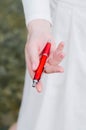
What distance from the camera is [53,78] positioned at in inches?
73.9

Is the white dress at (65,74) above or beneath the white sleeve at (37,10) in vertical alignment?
beneath

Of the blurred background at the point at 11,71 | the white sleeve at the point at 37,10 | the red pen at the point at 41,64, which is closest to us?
the red pen at the point at 41,64

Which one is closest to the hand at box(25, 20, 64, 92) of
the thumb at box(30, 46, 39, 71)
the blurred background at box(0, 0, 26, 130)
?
the thumb at box(30, 46, 39, 71)

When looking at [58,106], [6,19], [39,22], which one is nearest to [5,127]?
[6,19]

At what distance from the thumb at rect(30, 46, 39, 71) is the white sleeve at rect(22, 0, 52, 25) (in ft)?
0.54

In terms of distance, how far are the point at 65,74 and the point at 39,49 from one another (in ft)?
0.89

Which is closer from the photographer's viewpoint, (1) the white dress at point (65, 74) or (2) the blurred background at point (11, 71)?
(1) the white dress at point (65, 74)

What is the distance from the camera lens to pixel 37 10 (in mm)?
1752

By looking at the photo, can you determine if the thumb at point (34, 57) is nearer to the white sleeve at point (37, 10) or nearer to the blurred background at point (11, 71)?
the white sleeve at point (37, 10)

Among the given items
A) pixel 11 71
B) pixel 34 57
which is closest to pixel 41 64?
pixel 34 57

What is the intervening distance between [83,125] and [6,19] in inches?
81.9

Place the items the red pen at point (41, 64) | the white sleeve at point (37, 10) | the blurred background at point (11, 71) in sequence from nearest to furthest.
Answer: the red pen at point (41, 64) < the white sleeve at point (37, 10) < the blurred background at point (11, 71)

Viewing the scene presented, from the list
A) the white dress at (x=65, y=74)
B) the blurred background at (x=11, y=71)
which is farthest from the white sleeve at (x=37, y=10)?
the blurred background at (x=11, y=71)

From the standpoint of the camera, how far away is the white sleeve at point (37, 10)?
1.74 m
